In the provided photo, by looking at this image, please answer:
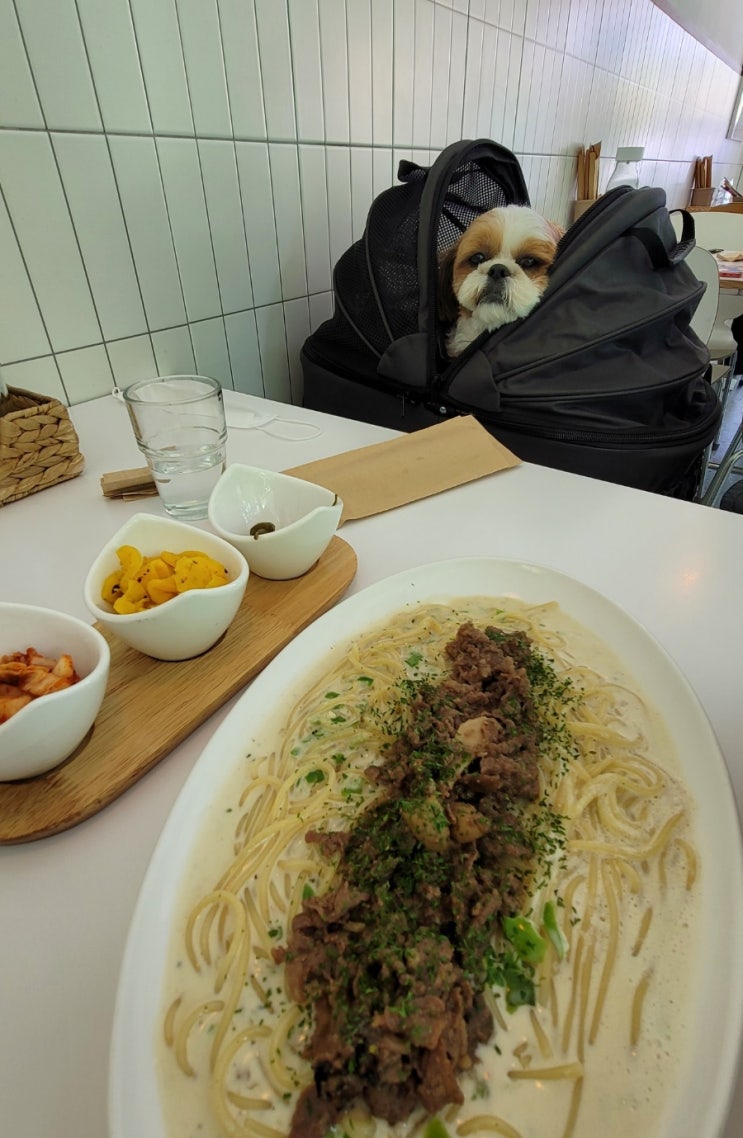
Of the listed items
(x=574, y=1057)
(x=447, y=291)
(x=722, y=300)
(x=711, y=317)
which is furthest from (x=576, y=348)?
(x=722, y=300)

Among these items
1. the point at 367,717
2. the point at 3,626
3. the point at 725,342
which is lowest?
the point at 725,342

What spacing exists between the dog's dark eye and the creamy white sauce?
4.02ft

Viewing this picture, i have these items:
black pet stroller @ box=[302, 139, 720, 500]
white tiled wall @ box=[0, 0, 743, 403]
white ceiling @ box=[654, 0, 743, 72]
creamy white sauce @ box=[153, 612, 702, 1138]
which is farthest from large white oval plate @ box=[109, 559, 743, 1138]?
white ceiling @ box=[654, 0, 743, 72]

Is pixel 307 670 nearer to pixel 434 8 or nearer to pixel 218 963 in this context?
pixel 218 963

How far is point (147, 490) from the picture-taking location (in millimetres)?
997

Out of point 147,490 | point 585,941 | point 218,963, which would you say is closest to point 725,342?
point 147,490

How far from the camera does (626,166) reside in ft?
10.8

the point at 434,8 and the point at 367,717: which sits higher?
the point at 434,8

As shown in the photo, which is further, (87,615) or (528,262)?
(528,262)

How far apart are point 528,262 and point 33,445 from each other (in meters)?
1.05

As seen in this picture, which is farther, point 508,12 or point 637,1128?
point 508,12

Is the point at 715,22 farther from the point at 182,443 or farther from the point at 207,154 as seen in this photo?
the point at 182,443

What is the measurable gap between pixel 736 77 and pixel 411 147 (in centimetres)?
486

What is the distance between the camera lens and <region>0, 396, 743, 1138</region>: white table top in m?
0.39
